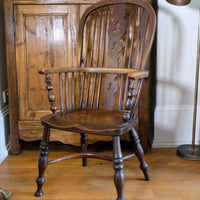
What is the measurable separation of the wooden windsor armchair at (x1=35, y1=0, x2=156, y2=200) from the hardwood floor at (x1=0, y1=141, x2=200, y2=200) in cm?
10

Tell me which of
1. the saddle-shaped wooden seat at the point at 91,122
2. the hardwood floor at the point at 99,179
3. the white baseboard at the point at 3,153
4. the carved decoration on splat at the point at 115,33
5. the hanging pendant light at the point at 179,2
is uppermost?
the hanging pendant light at the point at 179,2

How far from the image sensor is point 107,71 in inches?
75.2

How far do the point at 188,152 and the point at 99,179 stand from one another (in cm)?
76

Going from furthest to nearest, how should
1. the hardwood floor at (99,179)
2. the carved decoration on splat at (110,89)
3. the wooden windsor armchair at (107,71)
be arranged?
the carved decoration on splat at (110,89)
the hardwood floor at (99,179)
the wooden windsor armchair at (107,71)

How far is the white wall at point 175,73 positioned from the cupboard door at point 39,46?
69cm

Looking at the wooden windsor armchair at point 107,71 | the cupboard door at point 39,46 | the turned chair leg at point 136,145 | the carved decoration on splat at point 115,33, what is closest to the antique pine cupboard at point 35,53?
the cupboard door at point 39,46

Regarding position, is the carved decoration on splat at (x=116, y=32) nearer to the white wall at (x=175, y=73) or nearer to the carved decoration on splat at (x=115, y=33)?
the carved decoration on splat at (x=115, y=33)

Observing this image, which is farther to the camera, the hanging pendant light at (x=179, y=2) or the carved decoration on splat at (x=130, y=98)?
the hanging pendant light at (x=179, y=2)

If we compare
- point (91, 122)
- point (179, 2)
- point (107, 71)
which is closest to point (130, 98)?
point (91, 122)

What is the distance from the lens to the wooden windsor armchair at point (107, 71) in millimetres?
1578

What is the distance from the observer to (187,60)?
231cm

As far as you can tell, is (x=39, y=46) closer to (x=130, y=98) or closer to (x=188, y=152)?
(x=130, y=98)

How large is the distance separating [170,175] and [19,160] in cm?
109

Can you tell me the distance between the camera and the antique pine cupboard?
6.97 ft
